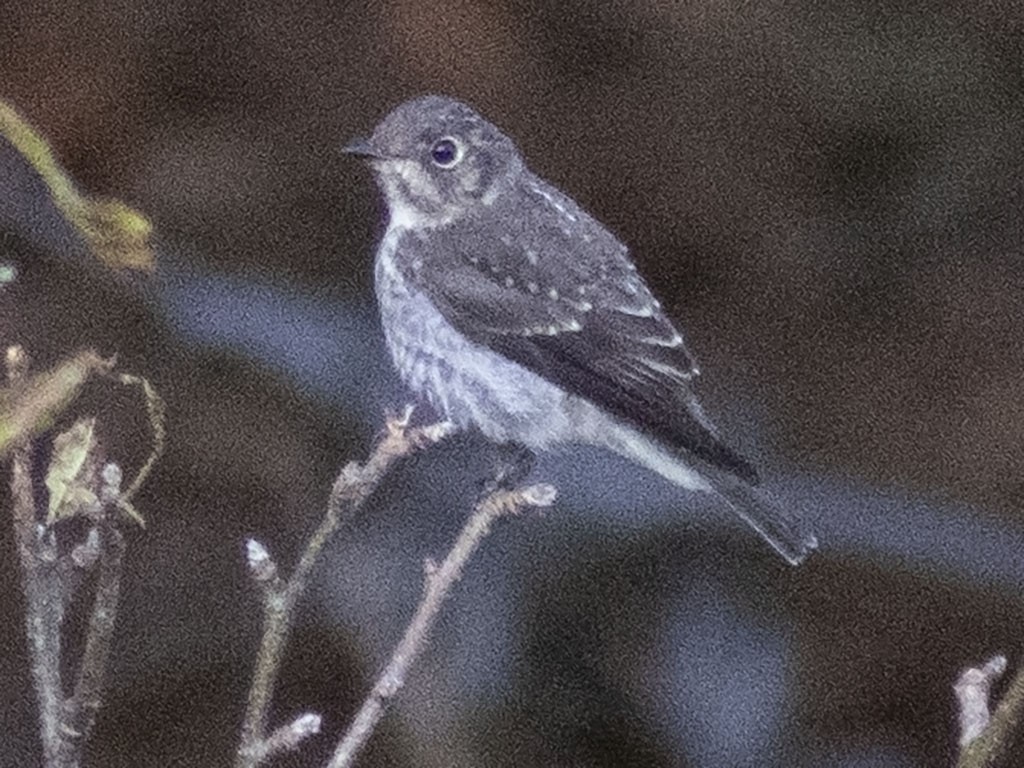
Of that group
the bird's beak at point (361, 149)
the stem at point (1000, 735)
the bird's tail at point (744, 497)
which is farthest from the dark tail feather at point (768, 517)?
the bird's beak at point (361, 149)

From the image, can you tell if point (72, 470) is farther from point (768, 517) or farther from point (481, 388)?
point (768, 517)

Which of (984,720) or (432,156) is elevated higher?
(432,156)

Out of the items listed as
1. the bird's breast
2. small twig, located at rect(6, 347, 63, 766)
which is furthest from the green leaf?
the bird's breast

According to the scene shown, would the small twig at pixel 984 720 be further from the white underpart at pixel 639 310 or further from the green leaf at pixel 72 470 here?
the green leaf at pixel 72 470

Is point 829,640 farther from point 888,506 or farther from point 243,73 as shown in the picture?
point 243,73

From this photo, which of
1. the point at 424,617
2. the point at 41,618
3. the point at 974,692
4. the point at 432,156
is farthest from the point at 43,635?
the point at 974,692
